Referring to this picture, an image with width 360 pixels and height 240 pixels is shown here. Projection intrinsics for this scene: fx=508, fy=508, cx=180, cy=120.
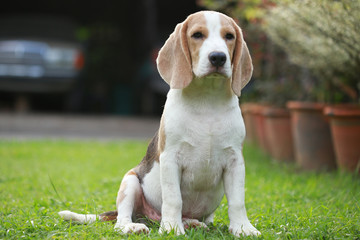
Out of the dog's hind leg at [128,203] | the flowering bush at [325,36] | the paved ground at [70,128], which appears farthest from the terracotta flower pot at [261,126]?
the dog's hind leg at [128,203]

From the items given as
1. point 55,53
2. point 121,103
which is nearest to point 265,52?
point 55,53

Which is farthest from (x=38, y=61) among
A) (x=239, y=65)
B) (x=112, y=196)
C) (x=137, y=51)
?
(x=239, y=65)

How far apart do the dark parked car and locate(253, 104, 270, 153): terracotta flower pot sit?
5.53 m

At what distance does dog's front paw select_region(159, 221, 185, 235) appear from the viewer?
127 inches

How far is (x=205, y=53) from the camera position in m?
3.24

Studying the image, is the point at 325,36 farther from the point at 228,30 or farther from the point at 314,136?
the point at 228,30

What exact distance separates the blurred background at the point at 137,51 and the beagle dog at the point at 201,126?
1.81 m

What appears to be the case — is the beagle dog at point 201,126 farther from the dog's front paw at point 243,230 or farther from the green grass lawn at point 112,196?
the green grass lawn at point 112,196

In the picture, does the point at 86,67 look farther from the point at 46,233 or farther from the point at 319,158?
the point at 46,233

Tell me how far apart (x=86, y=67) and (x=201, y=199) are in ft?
38.2

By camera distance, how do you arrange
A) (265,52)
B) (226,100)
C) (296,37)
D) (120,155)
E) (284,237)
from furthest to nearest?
(265,52)
(120,155)
(296,37)
(226,100)
(284,237)

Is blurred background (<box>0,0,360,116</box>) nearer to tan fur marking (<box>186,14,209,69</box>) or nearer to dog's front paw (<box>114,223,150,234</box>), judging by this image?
tan fur marking (<box>186,14,209,69</box>)

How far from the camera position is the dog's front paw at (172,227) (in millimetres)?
3221

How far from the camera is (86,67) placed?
14.6 meters
